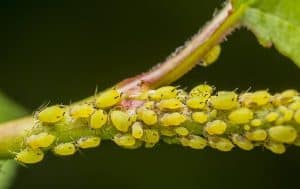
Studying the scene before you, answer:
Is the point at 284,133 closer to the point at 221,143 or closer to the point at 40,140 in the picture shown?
the point at 221,143

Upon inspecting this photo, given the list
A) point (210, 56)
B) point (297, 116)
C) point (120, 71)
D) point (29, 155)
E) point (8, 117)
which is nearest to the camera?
point (297, 116)

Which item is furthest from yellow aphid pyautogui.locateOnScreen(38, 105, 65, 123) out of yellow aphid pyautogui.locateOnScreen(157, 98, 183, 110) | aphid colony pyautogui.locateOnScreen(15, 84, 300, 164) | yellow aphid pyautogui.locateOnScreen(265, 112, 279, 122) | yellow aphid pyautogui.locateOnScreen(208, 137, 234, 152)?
yellow aphid pyautogui.locateOnScreen(265, 112, 279, 122)

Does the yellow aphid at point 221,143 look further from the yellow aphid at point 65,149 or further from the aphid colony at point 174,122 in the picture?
the yellow aphid at point 65,149

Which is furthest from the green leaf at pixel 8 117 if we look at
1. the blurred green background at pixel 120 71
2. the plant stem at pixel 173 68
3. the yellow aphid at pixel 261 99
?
the yellow aphid at pixel 261 99

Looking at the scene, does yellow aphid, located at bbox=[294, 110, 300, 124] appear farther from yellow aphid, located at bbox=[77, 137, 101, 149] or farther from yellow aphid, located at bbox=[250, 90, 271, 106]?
yellow aphid, located at bbox=[77, 137, 101, 149]

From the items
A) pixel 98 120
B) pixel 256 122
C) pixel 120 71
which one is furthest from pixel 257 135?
pixel 120 71

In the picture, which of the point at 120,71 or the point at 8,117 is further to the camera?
the point at 120,71

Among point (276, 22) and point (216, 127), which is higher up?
point (276, 22)
